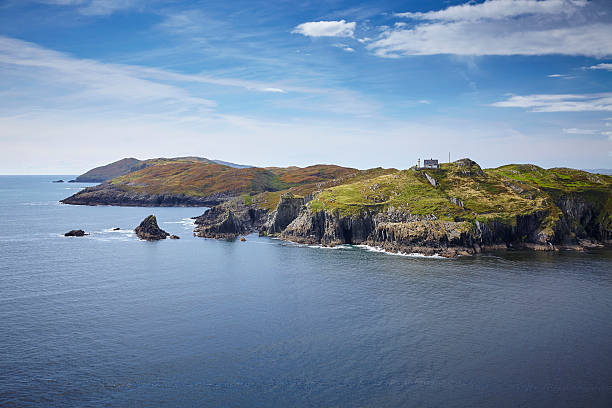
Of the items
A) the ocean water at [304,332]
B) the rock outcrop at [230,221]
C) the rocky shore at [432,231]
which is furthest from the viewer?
the rock outcrop at [230,221]

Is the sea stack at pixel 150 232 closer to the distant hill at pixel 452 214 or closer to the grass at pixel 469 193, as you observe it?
the distant hill at pixel 452 214

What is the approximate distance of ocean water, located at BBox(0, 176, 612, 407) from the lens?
43.9m

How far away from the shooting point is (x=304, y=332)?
59531 mm

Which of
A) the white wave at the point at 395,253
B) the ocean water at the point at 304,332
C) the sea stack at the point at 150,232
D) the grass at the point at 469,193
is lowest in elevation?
the ocean water at the point at 304,332

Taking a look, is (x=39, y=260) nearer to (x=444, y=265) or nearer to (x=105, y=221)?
(x=105, y=221)

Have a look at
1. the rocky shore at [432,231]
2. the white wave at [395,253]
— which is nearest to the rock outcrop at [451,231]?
the rocky shore at [432,231]

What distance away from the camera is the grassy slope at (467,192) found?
130 meters

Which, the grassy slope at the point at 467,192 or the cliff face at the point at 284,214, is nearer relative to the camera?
the grassy slope at the point at 467,192

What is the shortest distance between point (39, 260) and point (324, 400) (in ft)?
299

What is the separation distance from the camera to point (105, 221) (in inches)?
7170

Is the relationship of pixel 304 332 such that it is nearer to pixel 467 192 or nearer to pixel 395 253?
pixel 395 253

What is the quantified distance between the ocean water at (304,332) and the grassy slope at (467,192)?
28477 millimetres

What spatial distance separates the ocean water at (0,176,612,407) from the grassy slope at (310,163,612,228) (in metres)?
28.5

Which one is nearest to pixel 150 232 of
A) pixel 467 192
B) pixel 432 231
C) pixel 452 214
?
pixel 432 231
